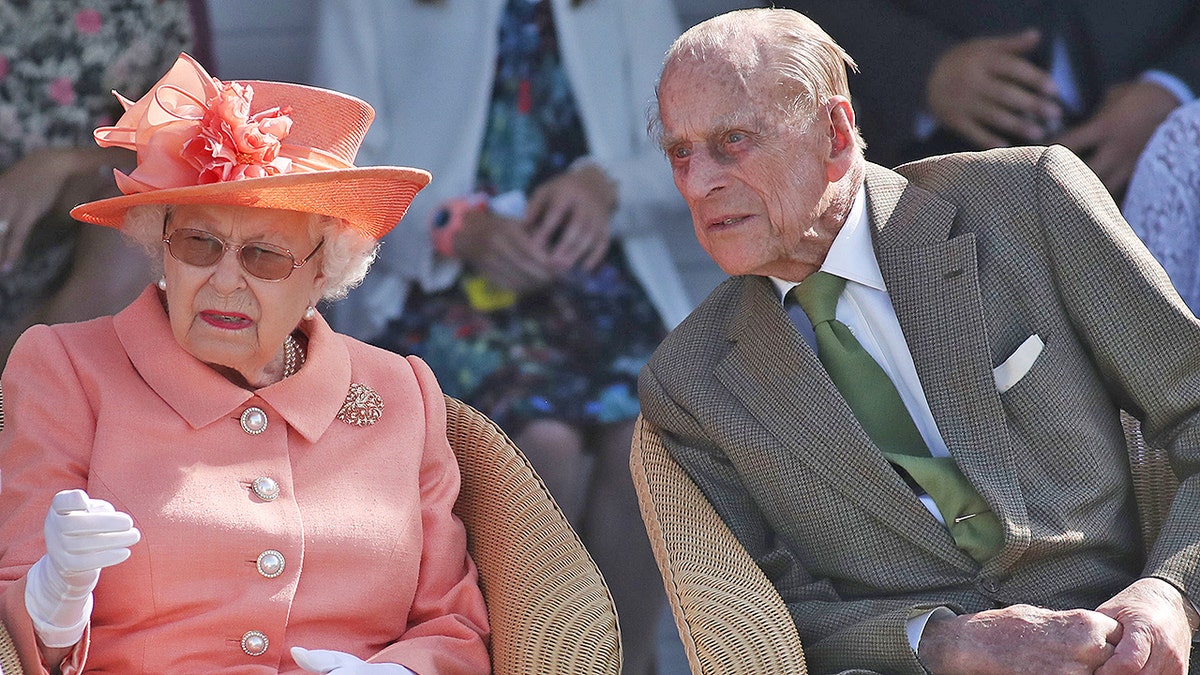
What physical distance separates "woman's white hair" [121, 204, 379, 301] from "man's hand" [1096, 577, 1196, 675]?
1586 mm

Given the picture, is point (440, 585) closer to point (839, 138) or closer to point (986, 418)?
point (986, 418)

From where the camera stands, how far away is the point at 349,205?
287cm

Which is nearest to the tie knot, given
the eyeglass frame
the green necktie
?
the green necktie

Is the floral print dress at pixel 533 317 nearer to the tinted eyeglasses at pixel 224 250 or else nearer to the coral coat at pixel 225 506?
the coral coat at pixel 225 506

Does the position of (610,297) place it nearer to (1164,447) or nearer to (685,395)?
(685,395)

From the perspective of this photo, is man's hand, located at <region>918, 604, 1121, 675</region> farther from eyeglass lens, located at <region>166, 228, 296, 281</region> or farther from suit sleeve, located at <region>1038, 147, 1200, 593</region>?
eyeglass lens, located at <region>166, 228, 296, 281</region>

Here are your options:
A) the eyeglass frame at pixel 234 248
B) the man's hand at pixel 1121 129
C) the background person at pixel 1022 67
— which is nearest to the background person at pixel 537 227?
the background person at pixel 1022 67

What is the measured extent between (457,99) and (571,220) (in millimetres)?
560

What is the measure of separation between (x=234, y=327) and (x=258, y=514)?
1.19ft

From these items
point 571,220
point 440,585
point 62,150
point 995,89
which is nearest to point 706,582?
point 440,585

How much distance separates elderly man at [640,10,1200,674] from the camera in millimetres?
2850

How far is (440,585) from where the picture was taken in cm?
290

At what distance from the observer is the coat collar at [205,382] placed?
2756 millimetres

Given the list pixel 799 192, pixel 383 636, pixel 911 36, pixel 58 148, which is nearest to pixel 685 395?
pixel 799 192
